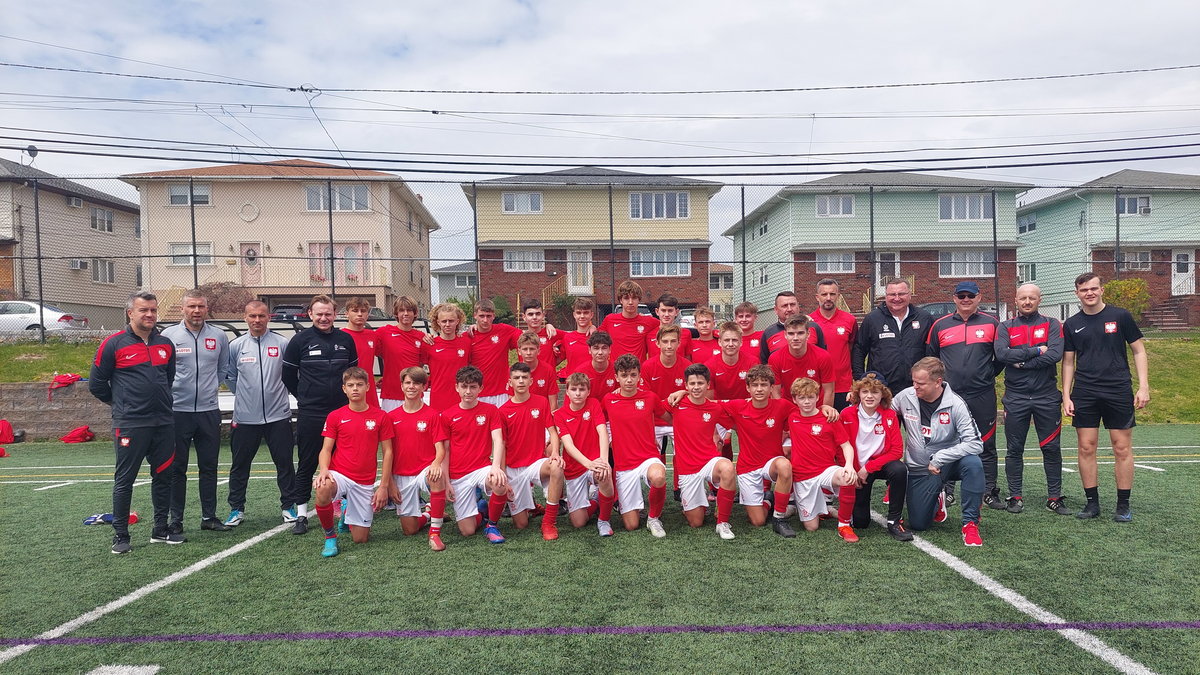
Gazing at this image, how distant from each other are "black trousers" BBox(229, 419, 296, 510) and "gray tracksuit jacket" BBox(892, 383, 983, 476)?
485 centimetres

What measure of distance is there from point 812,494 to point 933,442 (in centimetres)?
96

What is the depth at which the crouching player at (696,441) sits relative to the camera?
5.17 metres

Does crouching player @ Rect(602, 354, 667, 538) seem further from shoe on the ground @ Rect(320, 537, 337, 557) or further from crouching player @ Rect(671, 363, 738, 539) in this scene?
shoe on the ground @ Rect(320, 537, 337, 557)

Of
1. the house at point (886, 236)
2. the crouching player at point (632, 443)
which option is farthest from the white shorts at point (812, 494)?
the house at point (886, 236)

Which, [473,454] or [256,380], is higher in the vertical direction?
[256,380]

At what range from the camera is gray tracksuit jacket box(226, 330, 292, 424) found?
215 inches

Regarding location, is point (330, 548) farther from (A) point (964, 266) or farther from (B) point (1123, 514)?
(A) point (964, 266)

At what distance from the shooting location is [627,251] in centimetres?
2161

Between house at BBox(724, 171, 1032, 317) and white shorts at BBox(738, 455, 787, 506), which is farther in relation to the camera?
house at BBox(724, 171, 1032, 317)

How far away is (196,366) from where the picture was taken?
535cm

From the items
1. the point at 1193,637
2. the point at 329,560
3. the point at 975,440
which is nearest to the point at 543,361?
the point at 329,560

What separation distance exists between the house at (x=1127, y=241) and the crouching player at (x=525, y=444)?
71.0 ft

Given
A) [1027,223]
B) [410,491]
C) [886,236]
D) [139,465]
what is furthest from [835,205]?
[139,465]

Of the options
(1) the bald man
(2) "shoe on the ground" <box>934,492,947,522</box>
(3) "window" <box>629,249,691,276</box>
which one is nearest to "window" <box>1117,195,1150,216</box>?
(3) "window" <box>629,249,691,276</box>
